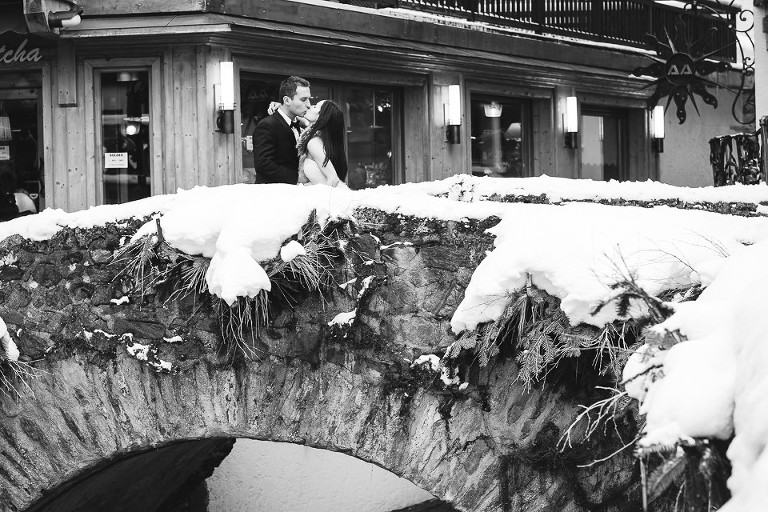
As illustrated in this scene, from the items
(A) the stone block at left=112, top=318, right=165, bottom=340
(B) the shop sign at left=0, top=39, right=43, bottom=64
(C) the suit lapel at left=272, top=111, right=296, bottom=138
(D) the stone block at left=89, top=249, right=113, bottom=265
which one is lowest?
(A) the stone block at left=112, top=318, right=165, bottom=340

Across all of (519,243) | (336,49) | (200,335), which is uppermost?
(336,49)

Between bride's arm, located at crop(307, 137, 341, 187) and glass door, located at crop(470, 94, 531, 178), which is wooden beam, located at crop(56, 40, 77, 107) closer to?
glass door, located at crop(470, 94, 531, 178)

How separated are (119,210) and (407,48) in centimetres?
717

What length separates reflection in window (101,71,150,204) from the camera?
37.5 ft

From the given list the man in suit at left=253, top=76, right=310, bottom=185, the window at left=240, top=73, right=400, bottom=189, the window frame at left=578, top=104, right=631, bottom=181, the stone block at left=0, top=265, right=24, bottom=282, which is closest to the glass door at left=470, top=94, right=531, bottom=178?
the window at left=240, top=73, right=400, bottom=189

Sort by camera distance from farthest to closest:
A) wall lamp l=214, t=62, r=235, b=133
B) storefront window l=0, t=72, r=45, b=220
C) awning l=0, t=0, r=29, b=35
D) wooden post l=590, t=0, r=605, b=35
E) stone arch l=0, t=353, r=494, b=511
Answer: wooden post l=590, t=0, r=605, b=35
storefront window l=0, t=72, r=45, b=220
wall lamp l=214, t=62, r=235, b=133
awning l=0, t=0, r=29, b=35
stone arch l=0, t=353, r=494, b=511

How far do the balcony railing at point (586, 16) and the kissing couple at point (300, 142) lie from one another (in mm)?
5995

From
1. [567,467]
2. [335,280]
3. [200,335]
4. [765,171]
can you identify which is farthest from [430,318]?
[765,171]

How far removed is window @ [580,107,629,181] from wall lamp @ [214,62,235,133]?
6.44 meters

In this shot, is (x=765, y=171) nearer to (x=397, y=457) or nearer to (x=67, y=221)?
(x=397, y=457)

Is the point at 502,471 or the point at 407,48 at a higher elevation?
the point at 407,48

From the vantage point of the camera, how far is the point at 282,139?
274 inches

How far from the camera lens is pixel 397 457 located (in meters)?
5.27

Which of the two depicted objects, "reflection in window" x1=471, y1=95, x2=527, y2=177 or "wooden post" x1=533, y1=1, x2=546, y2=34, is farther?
"wooden post" x1=533, y1=1, x2=546, y2=34
